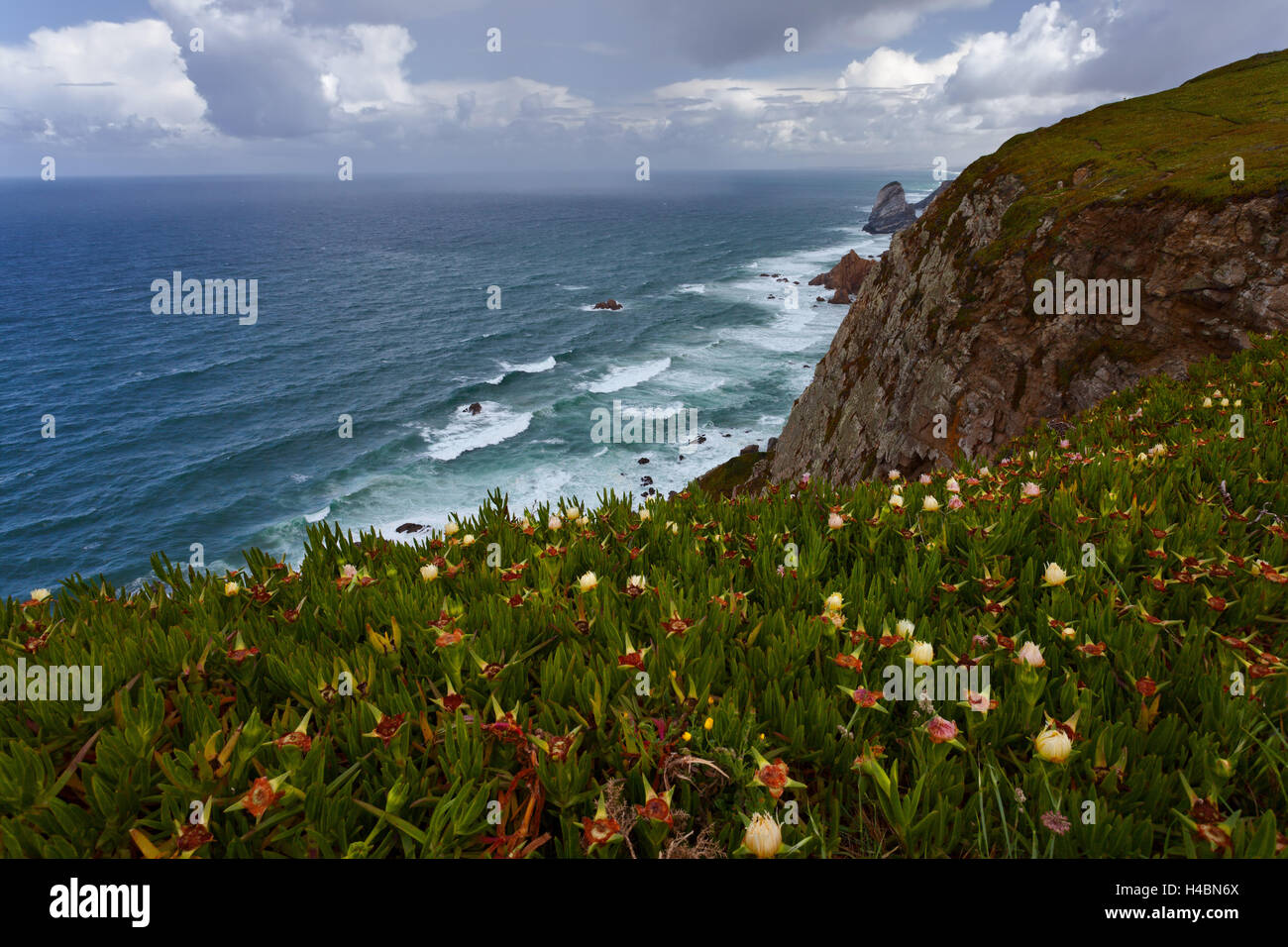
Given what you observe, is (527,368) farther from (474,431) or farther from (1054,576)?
(1054,576)

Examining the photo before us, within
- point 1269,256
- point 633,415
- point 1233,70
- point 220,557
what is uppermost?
point 1233,70

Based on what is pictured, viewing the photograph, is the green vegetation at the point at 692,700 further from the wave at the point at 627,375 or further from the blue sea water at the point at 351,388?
the wave at the point at 627,375

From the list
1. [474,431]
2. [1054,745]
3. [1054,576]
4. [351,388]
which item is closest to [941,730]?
[1054,745]

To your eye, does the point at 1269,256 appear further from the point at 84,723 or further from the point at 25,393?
the point at 25,393

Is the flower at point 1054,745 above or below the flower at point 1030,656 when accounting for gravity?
below

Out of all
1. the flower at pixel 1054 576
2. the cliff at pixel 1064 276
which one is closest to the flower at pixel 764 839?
the flower at pixel 1054 576

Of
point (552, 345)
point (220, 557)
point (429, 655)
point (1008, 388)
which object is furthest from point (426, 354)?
point (429, 655)
